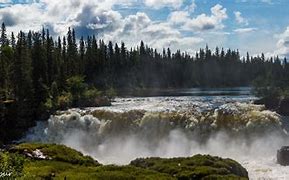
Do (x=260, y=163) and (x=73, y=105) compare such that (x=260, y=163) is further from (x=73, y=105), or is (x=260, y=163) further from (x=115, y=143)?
(x=73, y=105)

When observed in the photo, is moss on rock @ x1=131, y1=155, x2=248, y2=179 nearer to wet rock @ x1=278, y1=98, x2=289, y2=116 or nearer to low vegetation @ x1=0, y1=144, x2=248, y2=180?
low vegetation @ x1=0, y1=144, x2=248, y2=180

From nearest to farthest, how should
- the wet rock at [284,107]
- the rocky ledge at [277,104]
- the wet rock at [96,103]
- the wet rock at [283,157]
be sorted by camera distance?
the wet rock at [283,157]
the wet rock at [284,107]
the rocky ledge at [277,104]
the wet rock at [96,103]

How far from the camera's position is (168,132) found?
5541 centimetres

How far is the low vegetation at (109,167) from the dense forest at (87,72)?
2778 centimetres

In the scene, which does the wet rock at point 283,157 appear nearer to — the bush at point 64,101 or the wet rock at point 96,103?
the bush at point 64,101

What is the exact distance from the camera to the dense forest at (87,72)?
68.1m

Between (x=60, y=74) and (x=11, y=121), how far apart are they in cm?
2960

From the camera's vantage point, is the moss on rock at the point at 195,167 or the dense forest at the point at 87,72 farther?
the dense forest at the point at 87,72

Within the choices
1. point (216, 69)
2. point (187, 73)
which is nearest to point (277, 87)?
point (187, 73)

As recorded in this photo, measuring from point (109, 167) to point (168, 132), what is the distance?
26.9 meters

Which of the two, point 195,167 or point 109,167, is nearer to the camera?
point 109,167

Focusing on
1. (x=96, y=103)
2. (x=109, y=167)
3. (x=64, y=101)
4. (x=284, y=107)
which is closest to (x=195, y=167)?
(x=109, y=167)

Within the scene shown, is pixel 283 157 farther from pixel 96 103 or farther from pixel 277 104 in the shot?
pixel 96 103

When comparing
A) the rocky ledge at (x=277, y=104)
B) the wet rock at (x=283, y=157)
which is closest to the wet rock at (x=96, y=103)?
the rocky ledge at (x=277, y=104)
